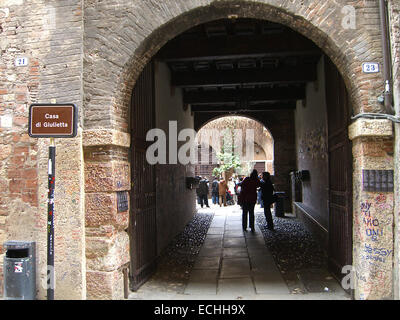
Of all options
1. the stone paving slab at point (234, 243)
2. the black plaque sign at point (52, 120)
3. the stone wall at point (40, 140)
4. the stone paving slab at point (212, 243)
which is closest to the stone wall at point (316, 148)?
the stone paving slab at point (234, 243)

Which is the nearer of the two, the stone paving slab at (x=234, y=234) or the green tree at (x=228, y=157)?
the stone paving slab at (x=234, y=234)

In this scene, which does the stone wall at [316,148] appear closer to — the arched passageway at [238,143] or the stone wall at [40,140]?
the stone wall at [40,140]

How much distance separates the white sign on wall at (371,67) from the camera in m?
3.72

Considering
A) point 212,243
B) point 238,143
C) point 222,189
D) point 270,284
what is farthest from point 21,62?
point 238,143

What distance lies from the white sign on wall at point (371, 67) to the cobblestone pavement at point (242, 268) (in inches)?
104

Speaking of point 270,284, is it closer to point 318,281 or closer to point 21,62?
point 318,281

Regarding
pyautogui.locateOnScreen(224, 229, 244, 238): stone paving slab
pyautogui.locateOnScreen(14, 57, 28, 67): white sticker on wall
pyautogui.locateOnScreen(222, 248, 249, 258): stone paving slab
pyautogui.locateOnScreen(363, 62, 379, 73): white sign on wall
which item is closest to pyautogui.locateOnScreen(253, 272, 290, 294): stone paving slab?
pyautogui.locateOnScreen(222, 248, 249, 258): stone paving slab

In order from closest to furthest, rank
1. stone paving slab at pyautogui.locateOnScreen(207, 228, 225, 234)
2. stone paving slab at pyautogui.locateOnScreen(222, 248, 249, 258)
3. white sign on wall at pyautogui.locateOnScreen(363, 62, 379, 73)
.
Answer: white sign on wall at pyautogui.locateOnScreen(363, 62, 379, 73), stone paving slab at pyautogui.locateOnScreen(222, 248, 249, 258), stone paving slab at pyautogui.locateOnScreen(207, 228, 225, 234)

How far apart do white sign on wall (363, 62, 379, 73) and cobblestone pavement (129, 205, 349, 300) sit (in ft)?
8.67

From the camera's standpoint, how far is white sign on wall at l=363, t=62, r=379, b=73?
3.72 m

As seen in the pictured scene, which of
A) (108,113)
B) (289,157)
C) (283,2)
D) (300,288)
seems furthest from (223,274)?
(289,157)

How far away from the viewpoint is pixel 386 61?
3.65m

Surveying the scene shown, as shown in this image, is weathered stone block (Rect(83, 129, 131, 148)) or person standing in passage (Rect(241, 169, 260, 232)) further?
person standing in passage (Rect(241, 169, 260, 232))

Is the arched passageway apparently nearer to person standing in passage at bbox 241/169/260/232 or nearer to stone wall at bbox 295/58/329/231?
stone wall at bbox 295/58/329/231
